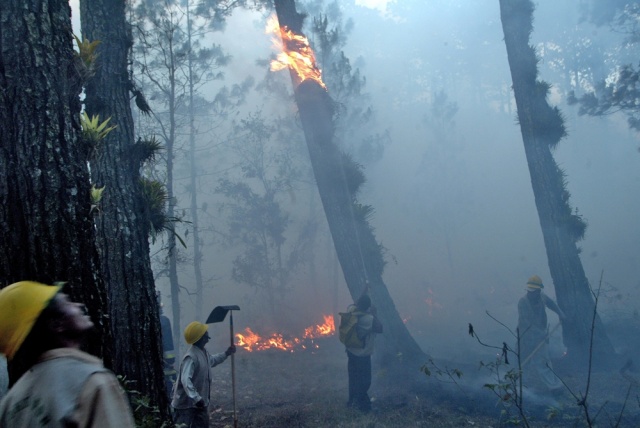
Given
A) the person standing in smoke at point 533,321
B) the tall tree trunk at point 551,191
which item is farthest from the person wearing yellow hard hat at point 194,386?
the tall tree trunk at point 551,191

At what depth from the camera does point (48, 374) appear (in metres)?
1.87

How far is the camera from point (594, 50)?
40.7 metres

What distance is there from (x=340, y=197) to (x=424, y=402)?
497 cm

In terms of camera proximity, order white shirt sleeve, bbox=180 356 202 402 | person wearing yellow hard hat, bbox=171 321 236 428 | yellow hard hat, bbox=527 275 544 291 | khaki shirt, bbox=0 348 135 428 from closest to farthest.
A: khaki shirt, bbox=0 348 135 428
white shirt sleeve, bbox=180 356 202 402
person wearing yellow hard hat, bbox=171 321 236 428
yellow hard hat, bbox=527 275 544 291

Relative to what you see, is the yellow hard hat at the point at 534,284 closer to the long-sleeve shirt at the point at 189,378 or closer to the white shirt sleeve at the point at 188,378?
the long-sleeve shirt at the point at 189,378

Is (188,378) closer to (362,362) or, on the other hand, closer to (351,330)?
(351,330)

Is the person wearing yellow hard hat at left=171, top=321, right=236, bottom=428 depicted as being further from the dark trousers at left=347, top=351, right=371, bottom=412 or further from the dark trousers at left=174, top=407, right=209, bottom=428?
the dark trousers at left=347, top=351, right=371, bottom=412

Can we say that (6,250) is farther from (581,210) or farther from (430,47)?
(430,47)

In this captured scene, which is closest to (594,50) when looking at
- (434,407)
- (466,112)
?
(466,112)

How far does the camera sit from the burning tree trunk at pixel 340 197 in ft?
36.1

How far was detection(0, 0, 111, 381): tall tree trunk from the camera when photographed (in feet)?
10.9

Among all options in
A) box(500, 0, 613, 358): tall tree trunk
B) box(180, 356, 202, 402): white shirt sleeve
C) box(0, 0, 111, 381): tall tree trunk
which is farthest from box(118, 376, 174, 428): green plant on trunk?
box(500, 0, 613, 358): tall tree trunk

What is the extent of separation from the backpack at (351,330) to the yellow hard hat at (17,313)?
280 inches

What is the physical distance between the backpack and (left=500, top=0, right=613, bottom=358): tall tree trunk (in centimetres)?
506
